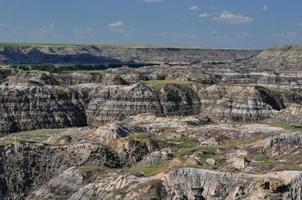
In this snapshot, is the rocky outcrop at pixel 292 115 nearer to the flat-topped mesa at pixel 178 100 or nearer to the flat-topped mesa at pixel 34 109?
the flat-topped mesa at pixel 178 100

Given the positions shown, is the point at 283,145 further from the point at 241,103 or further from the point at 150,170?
the point at 241,103

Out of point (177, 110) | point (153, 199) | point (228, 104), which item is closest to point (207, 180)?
point (153, 199)

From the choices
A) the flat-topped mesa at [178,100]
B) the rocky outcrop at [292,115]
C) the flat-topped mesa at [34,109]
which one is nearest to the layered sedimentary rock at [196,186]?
the rocky outcrop at [292,115]

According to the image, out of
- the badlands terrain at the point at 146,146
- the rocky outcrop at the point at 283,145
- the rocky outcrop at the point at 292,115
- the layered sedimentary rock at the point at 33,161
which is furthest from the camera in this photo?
the rocky outcrop at the point at 292,115

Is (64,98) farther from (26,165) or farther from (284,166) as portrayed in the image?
(284,166)

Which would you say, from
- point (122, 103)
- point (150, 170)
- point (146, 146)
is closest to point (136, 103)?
point (122, 103)
